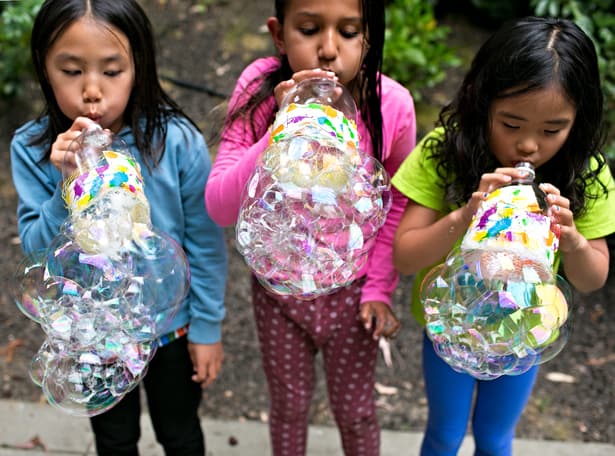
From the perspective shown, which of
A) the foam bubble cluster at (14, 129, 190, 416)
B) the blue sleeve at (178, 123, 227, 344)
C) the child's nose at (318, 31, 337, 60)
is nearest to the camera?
the foam bubble cluster at (14, 129, 190, 416)

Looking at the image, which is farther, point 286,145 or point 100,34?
point 100,34

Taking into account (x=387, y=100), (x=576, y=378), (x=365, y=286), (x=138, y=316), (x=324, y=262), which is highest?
(x=387, y=100)

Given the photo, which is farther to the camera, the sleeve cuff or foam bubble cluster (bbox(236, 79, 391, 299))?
the sleeve cuff

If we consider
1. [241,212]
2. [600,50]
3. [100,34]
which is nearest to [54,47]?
[100,34]

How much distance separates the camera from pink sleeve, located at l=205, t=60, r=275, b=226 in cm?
189

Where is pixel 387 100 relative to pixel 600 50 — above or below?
above

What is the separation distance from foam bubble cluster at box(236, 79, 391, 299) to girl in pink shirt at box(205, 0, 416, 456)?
11 centimetres

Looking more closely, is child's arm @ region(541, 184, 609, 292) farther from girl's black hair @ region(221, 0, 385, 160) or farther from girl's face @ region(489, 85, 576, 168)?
girl's black hair @ region(221, 0, 385, 160)

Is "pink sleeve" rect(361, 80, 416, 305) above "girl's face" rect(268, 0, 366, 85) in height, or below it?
below

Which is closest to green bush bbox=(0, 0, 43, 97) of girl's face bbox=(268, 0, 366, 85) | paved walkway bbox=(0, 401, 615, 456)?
paved walkway bbox=(0, 401, 615, 456)

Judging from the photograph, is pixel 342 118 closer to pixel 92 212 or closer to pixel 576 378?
pixel 92 212

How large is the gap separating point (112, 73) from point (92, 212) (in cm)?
47

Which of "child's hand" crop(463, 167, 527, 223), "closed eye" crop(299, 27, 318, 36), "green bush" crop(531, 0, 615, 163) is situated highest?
"closed eye" crop(299, 27, 318, 36)

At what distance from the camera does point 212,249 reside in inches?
88.0
